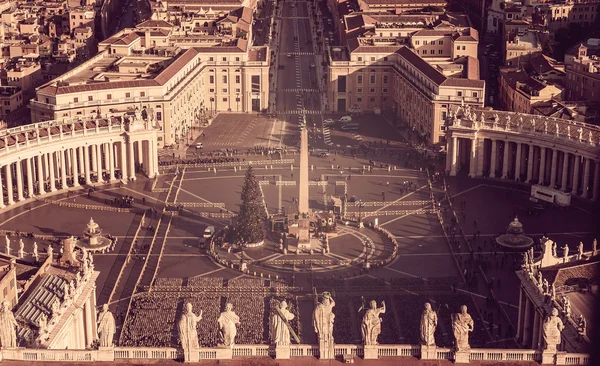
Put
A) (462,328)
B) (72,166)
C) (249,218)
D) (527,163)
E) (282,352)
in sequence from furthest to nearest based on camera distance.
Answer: (527,163) → (72,166) → (249,218) → (282,352) → (462,328)

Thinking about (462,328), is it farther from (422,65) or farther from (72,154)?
(422,65)

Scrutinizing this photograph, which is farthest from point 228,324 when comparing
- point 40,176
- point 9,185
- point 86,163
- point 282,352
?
point 86,163

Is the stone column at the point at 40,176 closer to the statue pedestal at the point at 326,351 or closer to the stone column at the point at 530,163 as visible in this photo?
the stone column at the point at 530,163

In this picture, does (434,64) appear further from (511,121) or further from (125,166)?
(125,166)

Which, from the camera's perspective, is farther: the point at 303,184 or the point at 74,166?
the point at 74,166

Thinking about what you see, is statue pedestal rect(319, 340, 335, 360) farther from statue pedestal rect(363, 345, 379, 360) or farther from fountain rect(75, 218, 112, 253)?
fountain rect(75, 218, 112, 253)

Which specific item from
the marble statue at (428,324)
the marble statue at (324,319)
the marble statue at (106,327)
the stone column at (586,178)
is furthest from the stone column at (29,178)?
the marble statue at (428,324)
